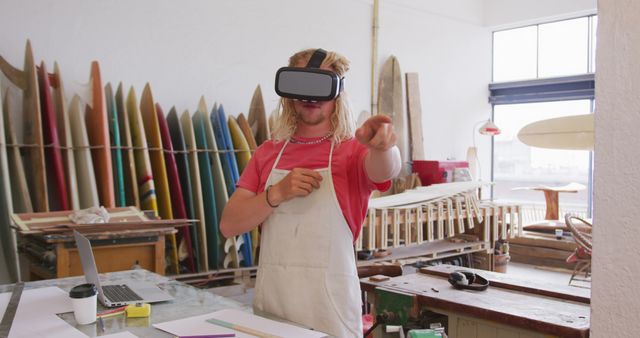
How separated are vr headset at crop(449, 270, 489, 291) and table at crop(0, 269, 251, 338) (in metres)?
1.06

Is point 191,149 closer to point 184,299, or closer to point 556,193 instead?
A: point 184,299

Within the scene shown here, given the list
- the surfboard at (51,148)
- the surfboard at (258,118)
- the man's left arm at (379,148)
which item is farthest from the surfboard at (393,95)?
the man's left arm at (379,148)

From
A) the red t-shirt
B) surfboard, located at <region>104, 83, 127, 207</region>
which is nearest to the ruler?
the red t-shirt

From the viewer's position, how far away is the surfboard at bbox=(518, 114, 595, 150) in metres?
3.14

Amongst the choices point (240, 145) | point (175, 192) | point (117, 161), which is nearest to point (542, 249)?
point (240, 145)

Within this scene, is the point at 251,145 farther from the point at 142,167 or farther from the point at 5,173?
→ the point at 5,173

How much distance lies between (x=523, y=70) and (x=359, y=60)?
139 inches

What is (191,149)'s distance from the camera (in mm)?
4293

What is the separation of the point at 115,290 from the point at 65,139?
91.4 inches

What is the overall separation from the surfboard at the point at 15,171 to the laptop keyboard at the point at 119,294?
81.3 inches

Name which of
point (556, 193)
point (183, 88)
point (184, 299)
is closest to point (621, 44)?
point (184, 299)

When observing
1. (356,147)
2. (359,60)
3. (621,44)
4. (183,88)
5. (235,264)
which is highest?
(359,60)

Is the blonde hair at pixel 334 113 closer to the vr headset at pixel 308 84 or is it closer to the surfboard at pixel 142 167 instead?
the vr headset at pixel 308 84

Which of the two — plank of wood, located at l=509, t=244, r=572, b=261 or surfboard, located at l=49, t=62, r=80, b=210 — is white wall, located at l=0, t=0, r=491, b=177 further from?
plank of wood, located at l=509, t=244, r=572, b=261
